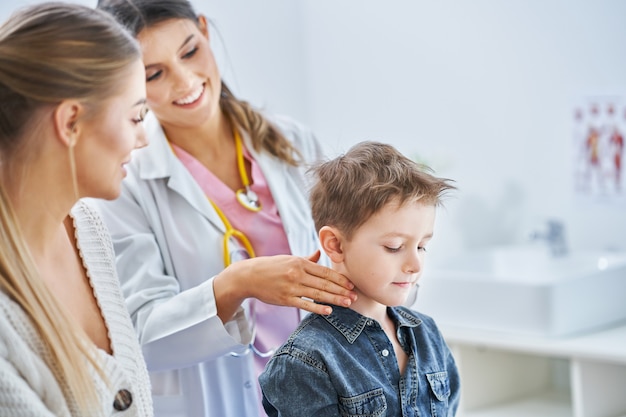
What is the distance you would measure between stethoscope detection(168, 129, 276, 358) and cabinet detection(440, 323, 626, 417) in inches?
31.8

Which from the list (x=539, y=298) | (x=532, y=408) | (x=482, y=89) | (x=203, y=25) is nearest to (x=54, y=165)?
(x=203, y=25)

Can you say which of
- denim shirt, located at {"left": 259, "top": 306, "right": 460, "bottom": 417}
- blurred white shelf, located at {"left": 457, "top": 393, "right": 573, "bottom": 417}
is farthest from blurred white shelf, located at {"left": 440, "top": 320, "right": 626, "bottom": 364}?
denim shirt, located at {"left": 259, "top": 306, "right": 460, "bottom": 417}

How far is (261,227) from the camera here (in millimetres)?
1753

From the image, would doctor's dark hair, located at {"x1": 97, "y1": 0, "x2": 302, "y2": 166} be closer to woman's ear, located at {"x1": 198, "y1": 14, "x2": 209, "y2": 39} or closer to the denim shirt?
woman's ear, located at {"x1": 198, "y1": 14, "x2": 209, "y2": 39}

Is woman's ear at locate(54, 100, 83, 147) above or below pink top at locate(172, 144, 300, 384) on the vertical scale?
above

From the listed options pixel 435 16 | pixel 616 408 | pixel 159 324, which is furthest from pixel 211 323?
pixel 435 16

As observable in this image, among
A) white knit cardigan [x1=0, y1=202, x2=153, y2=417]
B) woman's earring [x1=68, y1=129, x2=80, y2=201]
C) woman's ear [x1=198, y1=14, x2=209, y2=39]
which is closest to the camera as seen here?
white knit cardigan [x1=0, y1=202, x2=153, y2=417]

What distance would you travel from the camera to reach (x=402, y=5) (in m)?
3.12

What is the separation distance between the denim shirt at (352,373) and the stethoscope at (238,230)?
28 cm

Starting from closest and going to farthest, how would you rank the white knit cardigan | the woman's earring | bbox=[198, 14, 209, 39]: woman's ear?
the white knit cardigan, the woman's earring, bbox=[198, 14, 209, 39]: woman's ear

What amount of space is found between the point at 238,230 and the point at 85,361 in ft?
2.05

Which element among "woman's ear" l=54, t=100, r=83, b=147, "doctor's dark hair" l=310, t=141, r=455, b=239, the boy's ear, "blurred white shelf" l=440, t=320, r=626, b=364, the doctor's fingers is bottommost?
"blurred white shelf" l=440, t=320, r=626, b=364

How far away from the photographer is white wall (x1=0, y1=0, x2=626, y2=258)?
8.74ft

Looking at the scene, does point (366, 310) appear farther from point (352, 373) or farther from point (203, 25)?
point (203, 25)
